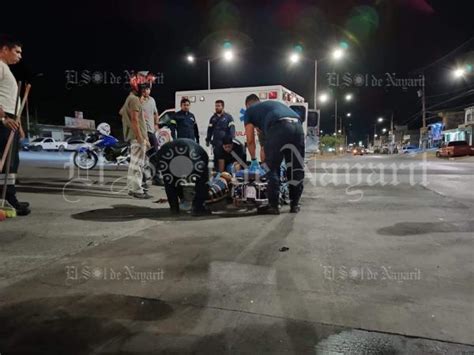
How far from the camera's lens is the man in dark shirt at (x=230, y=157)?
736cm

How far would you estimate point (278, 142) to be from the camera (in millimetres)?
5820

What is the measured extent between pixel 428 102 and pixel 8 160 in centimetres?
5042

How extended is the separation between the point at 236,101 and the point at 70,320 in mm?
10018

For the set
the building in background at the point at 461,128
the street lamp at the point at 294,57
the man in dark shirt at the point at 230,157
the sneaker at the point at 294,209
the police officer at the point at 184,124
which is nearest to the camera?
the sneaker at the point at 294,209

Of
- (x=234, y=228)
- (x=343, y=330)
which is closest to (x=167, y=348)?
(x=343, y=330)

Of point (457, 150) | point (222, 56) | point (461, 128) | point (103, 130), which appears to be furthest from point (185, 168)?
point (461, 128)

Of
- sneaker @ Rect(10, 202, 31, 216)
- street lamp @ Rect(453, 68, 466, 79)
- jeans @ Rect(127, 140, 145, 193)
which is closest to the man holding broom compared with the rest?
sneaker @ Rect(10, 202, 31, 216)

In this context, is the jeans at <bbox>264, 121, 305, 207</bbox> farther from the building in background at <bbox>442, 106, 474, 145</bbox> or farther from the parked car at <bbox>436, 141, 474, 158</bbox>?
the building in background at <bbox>442, 106, 474, 145</bbox>

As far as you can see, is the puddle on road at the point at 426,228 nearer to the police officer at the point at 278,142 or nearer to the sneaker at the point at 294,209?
the sneaker at the point at 294,209

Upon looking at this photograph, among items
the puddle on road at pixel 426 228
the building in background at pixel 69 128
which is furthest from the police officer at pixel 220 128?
the building in background at pixel 69 128

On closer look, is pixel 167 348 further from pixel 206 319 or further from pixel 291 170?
pixel 291 170

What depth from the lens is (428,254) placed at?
3.86 meters

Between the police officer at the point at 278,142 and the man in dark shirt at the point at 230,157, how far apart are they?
1163mm

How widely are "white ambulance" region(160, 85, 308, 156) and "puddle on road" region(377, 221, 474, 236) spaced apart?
6.58 m
